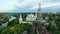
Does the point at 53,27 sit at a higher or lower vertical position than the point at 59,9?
lower

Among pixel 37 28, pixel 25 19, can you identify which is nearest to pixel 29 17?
pixel 25 19

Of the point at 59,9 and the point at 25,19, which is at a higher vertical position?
the point at 59,9

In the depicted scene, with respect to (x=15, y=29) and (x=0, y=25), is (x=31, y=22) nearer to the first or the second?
(x=15, y=29)

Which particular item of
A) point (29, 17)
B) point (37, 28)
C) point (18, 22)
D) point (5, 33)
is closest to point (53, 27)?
point (37, 28)

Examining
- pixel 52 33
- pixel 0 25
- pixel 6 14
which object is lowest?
pixel 52 33

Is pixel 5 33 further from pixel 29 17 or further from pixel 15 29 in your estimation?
pixel 29 17

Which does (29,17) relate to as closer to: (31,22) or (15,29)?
(31,22)

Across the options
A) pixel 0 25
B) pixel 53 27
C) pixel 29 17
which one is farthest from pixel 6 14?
pixel 53 27
